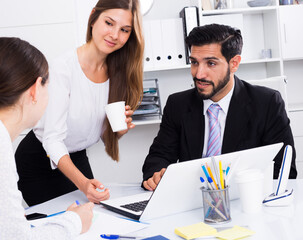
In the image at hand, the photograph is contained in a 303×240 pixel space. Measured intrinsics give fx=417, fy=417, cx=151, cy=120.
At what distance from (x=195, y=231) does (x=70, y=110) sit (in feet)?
3.17

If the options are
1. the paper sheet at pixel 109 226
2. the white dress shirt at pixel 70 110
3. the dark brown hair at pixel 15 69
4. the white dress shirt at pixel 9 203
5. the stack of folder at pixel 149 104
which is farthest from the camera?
the stack of folder at pixel 149 104

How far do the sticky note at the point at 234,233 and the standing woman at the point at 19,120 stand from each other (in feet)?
1.17

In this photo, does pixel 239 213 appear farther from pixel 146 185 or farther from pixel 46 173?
pixel 46 173

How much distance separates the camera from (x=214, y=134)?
187cm

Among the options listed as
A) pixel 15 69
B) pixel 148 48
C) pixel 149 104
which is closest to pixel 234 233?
pixel 15 69

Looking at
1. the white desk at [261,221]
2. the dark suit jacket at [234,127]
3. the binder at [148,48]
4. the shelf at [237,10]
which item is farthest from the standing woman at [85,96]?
the shelf at [237,10]

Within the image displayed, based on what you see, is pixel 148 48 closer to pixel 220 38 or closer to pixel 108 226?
pixel 220 38

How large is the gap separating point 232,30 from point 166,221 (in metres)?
1.13

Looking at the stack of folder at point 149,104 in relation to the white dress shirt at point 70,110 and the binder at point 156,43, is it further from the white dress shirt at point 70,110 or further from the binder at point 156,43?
the white dress shirt at point 70,110

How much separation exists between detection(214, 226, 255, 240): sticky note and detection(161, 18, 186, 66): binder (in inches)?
89.3

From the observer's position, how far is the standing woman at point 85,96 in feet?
5.65

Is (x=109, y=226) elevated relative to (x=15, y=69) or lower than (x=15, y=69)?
lower

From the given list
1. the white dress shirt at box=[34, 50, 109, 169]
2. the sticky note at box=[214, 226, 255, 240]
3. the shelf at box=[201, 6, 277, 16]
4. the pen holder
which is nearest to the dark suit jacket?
the white dress shirt at box=[34, 50, 109, 169]

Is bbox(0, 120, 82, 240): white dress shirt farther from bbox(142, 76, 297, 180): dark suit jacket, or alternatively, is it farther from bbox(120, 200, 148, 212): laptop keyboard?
bbox(142, 76, 297, 180): dark suit jacket
